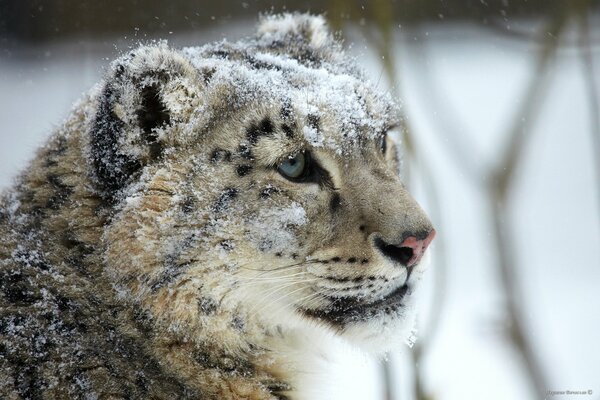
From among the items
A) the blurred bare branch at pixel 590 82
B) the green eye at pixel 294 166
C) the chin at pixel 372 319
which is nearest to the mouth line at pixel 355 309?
the chin at pixel 372 319

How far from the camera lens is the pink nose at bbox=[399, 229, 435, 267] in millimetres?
3648

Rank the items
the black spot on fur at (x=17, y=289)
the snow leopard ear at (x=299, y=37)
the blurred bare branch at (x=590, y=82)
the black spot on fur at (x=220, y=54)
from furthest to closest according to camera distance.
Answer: the blurred bare branch at (x=590, y=82) → the snow leopard ear at (x=299, y=37) → the black spot on fur at (x=220, y=54) → the black spot on fur at (x=17, y=289)

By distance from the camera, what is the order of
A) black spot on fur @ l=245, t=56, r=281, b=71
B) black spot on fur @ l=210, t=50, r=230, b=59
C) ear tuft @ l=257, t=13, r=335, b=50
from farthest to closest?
1. ear tuft @ l=257, t=13, r=335, b=50
2. black spot on fur @ l=210, t=50, r=230, b=59
3. black spot on fur @ l=245, t=56, r=281, b=71

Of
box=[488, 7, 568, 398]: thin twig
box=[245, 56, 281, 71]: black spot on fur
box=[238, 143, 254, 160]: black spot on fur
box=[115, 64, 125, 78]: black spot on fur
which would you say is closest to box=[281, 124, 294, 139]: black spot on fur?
box=[238, 143, 254, 160]: black spot on fur

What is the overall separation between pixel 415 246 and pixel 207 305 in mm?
844

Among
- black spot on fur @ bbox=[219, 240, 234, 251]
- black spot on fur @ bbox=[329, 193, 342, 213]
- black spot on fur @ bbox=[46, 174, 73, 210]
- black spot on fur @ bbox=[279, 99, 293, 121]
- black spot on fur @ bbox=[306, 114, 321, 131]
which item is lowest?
black spot on fur @ bbox=[219, 240, 234, 251]

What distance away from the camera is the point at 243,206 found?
3.67m

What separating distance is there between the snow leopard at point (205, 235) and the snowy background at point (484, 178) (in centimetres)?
267

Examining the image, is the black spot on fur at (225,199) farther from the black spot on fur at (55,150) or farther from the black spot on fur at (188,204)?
the black spot on fur at (55,150)

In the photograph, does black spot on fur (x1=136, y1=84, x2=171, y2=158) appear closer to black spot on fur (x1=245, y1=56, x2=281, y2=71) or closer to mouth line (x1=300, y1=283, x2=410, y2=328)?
black spot on fur (x1=245, y1=56, x2=281, y2=71)

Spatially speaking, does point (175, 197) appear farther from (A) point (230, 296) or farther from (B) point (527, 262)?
(B) point (527, 262)

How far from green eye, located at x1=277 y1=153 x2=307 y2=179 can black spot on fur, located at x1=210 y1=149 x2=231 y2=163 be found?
21 cm

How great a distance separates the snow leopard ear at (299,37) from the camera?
4582 millimetres

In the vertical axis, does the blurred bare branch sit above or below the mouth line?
above
